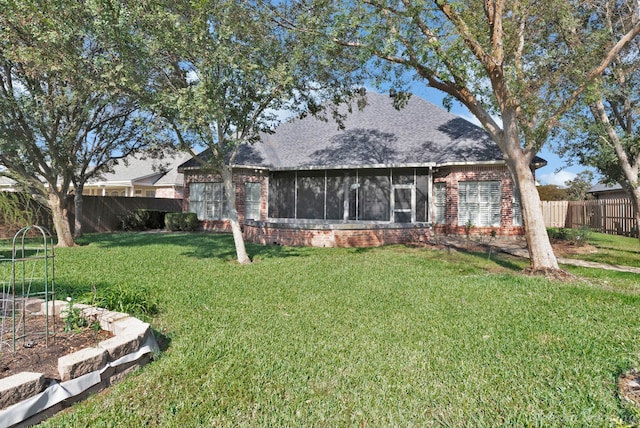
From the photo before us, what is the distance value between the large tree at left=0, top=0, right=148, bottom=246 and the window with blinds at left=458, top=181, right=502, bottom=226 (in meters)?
11.3

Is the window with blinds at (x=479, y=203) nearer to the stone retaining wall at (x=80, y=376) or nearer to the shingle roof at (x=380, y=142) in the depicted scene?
the shingle roof at (x=380, y=142)

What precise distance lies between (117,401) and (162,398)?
31cm

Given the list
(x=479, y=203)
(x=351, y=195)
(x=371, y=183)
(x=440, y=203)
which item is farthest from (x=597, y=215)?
(x=351, y=195)

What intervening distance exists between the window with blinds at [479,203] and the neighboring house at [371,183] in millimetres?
35

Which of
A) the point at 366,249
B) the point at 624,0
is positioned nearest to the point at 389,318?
the point at 366,249

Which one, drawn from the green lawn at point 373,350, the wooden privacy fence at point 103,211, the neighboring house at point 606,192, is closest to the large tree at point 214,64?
the green lawn at point 373,350

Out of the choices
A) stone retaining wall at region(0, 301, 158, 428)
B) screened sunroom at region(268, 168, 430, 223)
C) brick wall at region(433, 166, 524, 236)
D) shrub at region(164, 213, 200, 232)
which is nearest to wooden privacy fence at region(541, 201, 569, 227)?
brick wall at region(433, 166, 524, 236)

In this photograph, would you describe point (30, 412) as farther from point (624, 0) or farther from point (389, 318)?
point (624, 0)

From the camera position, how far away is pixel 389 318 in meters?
4.84

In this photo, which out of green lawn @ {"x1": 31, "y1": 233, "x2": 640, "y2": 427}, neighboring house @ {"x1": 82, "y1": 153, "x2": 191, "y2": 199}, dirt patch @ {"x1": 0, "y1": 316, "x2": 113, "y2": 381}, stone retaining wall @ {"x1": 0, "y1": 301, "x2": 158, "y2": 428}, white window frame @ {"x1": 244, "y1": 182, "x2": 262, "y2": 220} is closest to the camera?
stone retaining wall @ {"x1": 0, "y1": 301, "x2": 158, "y2": 428}

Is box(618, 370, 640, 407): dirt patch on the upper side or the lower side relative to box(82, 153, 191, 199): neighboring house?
lower

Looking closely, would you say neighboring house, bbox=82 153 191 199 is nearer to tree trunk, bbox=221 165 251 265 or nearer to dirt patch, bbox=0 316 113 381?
tree trunk, bbox=221 165 251 265

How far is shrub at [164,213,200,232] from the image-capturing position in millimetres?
17656

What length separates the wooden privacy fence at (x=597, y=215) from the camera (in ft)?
56.2
